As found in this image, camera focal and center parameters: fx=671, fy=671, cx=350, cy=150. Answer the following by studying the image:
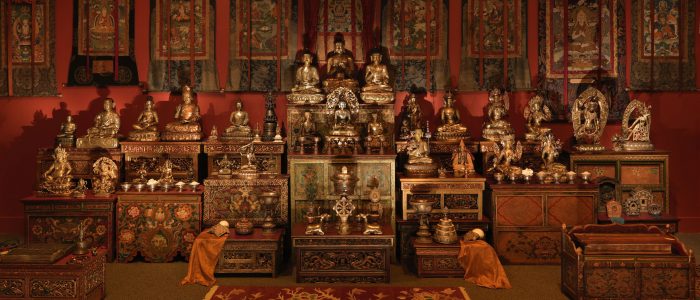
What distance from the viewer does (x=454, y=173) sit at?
7.98 metres

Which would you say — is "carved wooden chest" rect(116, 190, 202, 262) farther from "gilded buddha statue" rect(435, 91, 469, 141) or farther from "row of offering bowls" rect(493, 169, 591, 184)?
"row of offering bowls" rect(493, 169, 591, 184)

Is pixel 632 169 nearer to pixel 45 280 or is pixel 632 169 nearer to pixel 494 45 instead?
pixel 494 45

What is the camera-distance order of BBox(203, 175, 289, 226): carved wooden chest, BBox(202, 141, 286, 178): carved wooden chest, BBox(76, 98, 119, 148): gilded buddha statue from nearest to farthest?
BBox(203, 175, 289, 226): carved wooden chest, BBox(202, 141, 286, 178): carved wooden chest, BBox(76, 98, 119, 148): gilded buddha statue

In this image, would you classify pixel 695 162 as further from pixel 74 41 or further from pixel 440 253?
pixel 74 41


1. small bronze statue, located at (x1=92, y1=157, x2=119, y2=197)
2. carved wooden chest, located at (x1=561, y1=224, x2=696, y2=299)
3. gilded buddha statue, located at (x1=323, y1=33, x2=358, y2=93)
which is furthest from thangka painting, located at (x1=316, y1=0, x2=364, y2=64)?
carved wooden chest, located at (x1=561, y1=224, x2=696, y2=299)

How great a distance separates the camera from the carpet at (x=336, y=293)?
6.39m

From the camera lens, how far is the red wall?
895cm

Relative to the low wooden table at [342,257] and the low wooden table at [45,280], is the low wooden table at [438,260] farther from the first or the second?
the low wooden table at [45,280]

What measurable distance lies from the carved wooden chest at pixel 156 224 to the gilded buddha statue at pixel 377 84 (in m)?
2.41

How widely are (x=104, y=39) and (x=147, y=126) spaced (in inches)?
55.7

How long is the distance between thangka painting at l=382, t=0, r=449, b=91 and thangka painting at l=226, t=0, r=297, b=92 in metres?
1.31

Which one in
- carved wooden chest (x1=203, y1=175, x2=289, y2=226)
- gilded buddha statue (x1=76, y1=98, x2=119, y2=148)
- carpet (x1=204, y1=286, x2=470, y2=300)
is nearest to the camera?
carpet (x1=204, y1=286, x2=470, y2=300)

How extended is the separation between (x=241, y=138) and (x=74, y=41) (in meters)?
2.70

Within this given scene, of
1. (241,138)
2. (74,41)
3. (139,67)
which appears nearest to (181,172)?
(241,138)
